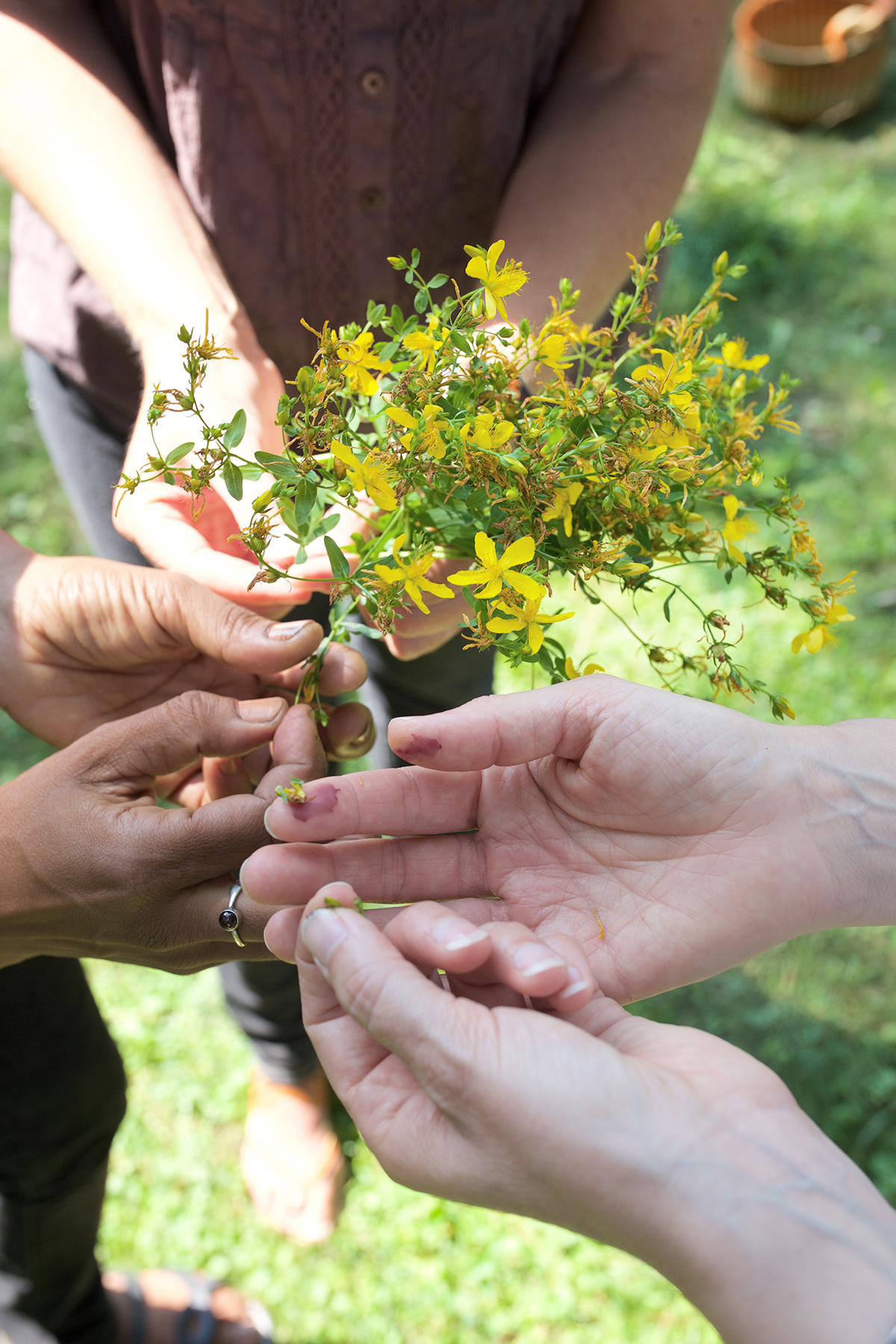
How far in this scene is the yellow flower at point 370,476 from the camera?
1094mm

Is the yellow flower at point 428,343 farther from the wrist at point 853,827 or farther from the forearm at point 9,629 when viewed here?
the forearm at point 9,629

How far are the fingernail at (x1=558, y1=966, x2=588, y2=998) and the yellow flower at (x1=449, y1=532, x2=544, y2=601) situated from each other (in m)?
0.44

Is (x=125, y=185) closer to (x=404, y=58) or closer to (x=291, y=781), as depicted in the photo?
(x=404, y=58)

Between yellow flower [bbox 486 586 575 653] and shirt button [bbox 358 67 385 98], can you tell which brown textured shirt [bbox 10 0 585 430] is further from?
yellow flower [bbox 486 586 575 653]

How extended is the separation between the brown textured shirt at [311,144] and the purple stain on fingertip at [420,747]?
0.77 meters

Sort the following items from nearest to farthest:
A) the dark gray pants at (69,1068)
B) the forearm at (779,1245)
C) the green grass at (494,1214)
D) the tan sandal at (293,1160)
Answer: the forearm at (779,1245), the dark gray pants at (69,1068), the green grass at (494,1214), the tan sandal at (293,1160)

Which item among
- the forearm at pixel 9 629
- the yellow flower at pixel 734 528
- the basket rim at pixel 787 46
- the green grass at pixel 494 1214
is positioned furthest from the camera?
the basket rim at pixel 787 46

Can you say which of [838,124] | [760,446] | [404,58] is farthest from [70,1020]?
[838,124]

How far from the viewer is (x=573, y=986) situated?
113 cm

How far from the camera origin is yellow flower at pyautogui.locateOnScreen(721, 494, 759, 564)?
117cm

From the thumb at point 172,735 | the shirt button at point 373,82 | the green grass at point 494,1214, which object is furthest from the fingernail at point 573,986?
the green grass at point 494,1214

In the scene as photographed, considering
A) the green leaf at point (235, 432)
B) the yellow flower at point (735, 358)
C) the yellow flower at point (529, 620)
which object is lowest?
the yellow flower at point (529, 620)

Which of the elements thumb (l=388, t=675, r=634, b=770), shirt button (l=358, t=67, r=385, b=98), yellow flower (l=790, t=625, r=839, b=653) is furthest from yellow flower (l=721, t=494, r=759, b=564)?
shirt button (l=358, t=67, r=385, b=98)

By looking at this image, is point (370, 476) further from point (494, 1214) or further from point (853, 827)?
point (494, 1214)
